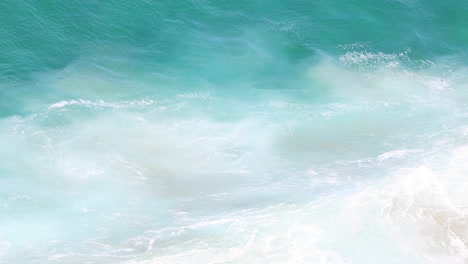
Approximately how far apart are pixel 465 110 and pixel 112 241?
234ft

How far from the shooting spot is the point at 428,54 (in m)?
139

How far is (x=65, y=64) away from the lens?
408 feet

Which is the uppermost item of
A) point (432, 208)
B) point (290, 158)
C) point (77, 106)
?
point (77, 106)

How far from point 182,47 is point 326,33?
30.0m

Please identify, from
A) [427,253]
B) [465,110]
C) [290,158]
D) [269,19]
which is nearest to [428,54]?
[465,110]

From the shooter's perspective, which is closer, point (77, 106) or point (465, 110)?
point (77, 106)

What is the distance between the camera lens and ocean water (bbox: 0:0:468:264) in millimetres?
101375

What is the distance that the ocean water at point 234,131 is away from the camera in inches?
3991

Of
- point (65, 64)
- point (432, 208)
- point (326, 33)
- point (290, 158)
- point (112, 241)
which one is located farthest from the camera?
point (326, 33)

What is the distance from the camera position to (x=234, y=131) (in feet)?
395

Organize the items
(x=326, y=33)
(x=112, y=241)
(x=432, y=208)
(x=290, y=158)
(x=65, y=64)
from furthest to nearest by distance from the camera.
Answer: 1. (x=326, y=33)
2. (x=65, y=64)
3. (x=290, y=158)
4. (x=432, y=208)
5. (x=112, y=241)

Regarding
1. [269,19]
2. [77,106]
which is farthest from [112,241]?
[269,19]

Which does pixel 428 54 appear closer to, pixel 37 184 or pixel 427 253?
→ pixel 427 253

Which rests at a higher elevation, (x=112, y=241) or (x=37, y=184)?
(x=37, y=184)
